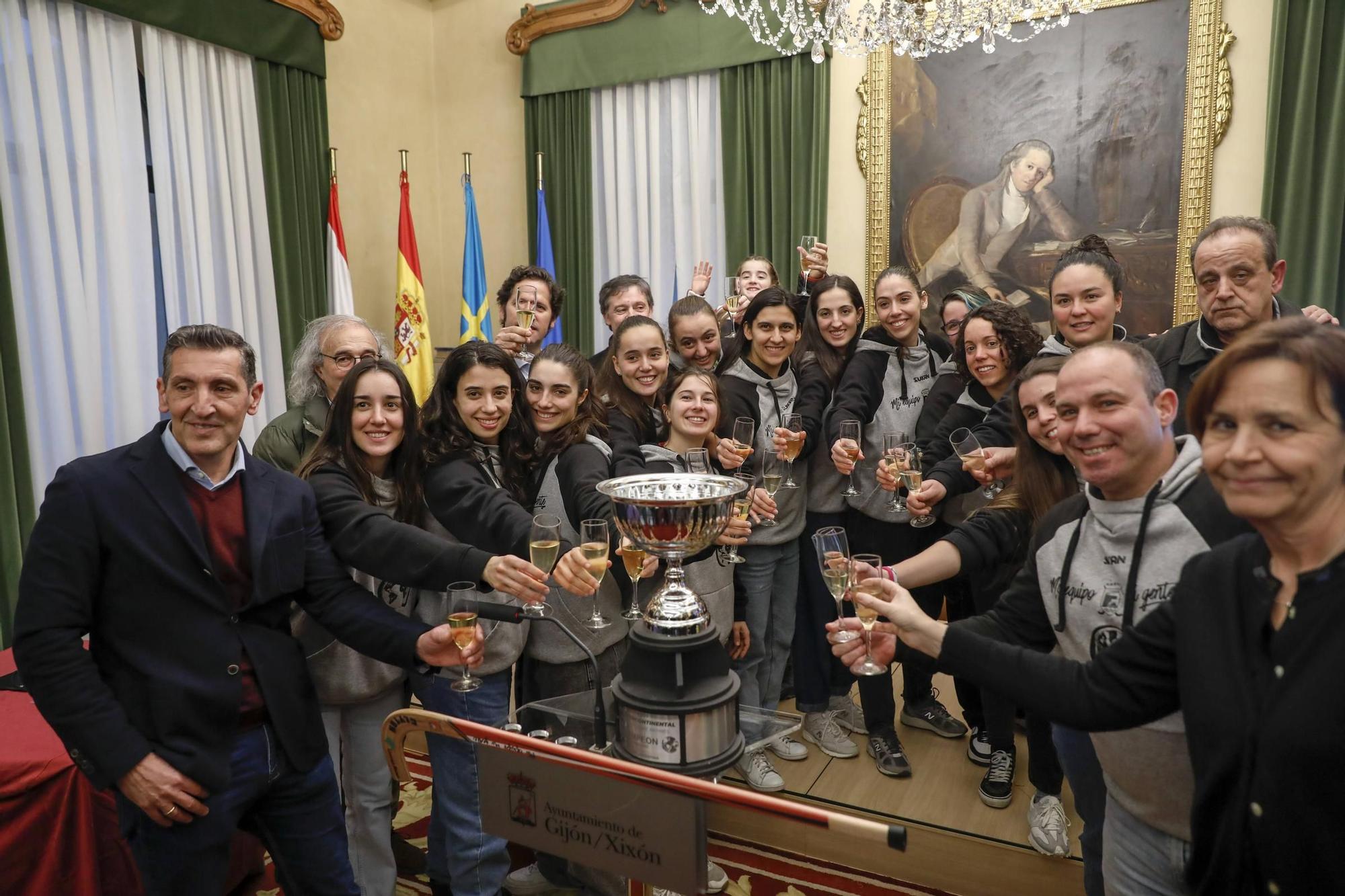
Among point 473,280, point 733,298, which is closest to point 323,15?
point 473,280

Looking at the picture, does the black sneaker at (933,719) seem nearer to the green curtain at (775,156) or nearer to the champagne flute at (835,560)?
the champagne flute at (835,560)

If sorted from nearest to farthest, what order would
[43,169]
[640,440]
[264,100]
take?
[640,440]
[43,169]
[264,100]

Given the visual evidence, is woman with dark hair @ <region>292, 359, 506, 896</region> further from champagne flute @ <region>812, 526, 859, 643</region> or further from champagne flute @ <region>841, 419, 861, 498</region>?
champagne flute @ <region>841, 419, 861, 498</region>

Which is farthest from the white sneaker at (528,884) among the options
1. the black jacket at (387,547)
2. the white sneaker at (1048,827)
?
the white sneaker at (1048,827)

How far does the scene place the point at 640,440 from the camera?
9.70ft

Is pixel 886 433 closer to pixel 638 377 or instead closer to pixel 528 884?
pixel 638 377

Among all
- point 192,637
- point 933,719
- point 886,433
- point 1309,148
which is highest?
point 1309,148

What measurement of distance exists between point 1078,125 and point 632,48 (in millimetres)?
2936

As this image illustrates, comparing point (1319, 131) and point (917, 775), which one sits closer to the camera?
point (917, 775)

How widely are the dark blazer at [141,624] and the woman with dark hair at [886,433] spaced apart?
198 centimetres

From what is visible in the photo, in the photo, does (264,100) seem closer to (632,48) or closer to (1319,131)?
(632,48)

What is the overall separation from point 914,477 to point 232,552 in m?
1.87

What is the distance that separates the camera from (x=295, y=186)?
5.48 m

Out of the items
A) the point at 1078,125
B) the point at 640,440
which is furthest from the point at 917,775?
the point at 1078,125
